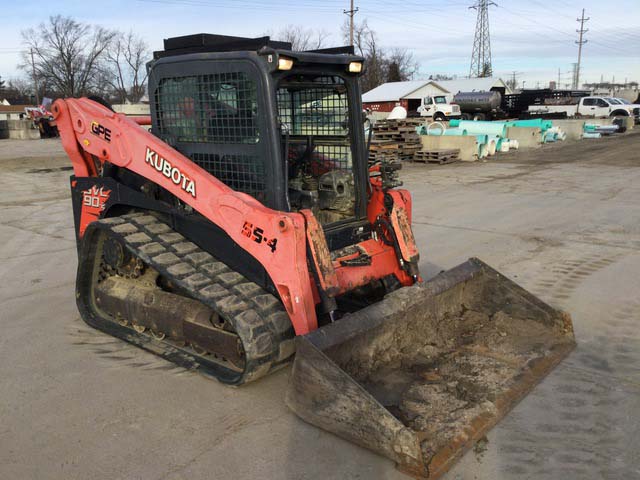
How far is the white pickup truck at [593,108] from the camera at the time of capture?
3381 centimetres

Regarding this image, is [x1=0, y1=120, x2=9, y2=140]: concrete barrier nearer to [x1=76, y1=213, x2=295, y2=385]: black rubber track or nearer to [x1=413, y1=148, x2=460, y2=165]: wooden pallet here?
[x1=413, y1=148, x2=460, y2=165]: wooden pallet

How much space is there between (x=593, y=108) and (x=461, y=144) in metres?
21.2

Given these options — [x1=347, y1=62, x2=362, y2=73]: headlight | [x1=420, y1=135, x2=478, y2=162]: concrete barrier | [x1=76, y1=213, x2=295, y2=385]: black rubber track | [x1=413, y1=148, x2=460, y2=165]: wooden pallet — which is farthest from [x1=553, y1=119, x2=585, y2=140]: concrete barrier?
[x1=76, y1=213, x2=295, y2=385]: black rubber track

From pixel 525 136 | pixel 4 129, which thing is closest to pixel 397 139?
pixel 525 136

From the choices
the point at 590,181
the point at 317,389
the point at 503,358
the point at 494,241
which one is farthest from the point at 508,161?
the point at 317,389

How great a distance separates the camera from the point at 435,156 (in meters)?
17.5

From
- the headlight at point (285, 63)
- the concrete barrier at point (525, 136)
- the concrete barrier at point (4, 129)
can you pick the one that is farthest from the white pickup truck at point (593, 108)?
the headlight at point (285, 63)

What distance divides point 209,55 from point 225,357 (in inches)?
79.5

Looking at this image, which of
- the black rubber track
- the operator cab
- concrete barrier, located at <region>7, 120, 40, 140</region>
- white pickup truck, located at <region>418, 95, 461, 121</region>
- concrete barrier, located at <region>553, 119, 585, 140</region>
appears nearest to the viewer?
the black rubber track

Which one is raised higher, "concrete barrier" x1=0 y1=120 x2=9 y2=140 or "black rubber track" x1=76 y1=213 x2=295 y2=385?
"concrete barrier" x1=0 y1=120 x2=9 y2=140

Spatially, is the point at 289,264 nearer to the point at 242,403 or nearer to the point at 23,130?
the point at 242,403

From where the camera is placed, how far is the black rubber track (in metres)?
3.49

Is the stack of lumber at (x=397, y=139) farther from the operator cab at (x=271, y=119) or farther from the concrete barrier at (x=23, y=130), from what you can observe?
the concrete barrier at (x=23, y=130)

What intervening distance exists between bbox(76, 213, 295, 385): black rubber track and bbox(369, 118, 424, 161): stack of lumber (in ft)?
44.5
